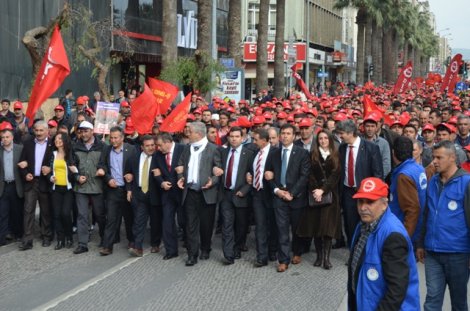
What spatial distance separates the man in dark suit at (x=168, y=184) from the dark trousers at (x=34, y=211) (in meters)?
1.89

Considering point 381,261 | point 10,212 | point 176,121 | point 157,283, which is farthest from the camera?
point 176,121

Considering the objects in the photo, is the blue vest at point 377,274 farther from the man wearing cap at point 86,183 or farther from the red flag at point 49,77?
the red flag at point 49,77

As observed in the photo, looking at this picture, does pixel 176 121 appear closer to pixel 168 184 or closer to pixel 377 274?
pixel 168 184

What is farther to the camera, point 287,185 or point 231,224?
point 231,224

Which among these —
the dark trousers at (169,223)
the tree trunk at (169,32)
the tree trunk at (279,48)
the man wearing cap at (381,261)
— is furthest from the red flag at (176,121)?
the tree trunk at (279,48)

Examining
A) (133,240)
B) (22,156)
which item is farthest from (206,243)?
(22,156)

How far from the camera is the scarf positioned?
32.2 ft

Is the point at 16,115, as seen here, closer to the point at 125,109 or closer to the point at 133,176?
the point at 125,109

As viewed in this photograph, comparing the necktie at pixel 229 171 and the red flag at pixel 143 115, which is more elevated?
the red flag at pixel 143 115

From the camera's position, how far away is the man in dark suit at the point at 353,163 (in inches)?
375

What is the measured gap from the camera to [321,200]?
31.1 feet

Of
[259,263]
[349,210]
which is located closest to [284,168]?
[349,210]

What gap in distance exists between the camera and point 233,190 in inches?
391

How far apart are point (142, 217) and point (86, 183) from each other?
3.16 feet
